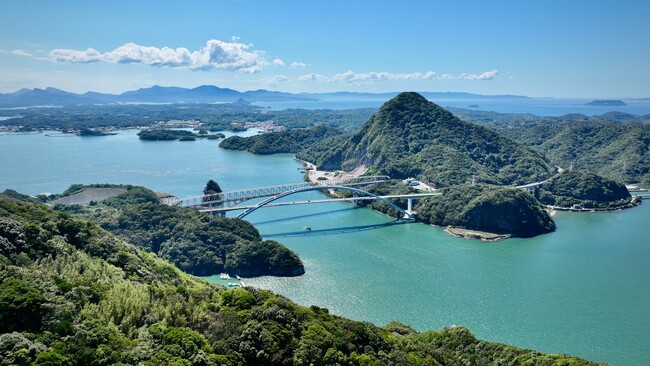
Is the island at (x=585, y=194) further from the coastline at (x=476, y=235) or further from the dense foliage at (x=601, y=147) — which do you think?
the coastline at (x=476, y=235)

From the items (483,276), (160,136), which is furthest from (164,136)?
(483,276)

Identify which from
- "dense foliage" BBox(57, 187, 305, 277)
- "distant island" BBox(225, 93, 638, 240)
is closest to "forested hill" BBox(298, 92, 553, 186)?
"distant island" BBox(225, 93, 638, 240)

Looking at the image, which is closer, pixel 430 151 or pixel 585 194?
pixel 585 194

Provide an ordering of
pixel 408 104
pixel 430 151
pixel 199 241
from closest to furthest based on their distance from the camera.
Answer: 1. pixel 199 241
2. pixel 430 151
3. pixel 408 104

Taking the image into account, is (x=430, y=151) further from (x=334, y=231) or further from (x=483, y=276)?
(x=483, y=276)

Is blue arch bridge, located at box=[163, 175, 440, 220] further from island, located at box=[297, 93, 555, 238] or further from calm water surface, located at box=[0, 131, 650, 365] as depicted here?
calm water surface, located at box=[0, 131, 650, 365]

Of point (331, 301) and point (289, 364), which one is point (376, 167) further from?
point (289, 364)
